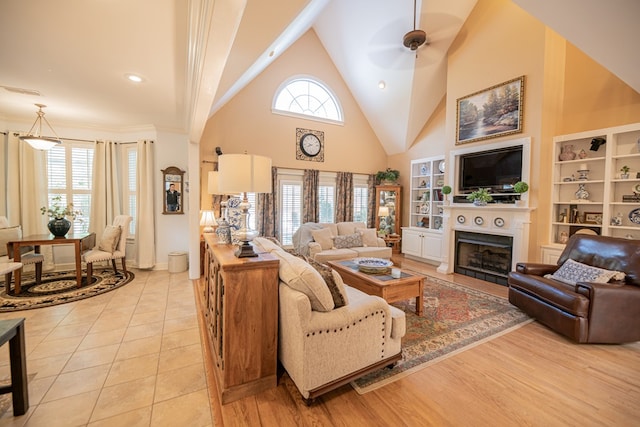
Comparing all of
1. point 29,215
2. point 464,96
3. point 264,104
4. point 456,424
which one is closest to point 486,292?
point 456,424

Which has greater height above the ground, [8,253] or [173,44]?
[173,44]

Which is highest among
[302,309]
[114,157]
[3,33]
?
[3,33]

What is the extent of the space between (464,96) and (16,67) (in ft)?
20.7

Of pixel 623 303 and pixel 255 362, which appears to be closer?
pixel 255 362

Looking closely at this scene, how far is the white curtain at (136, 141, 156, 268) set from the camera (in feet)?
16.3

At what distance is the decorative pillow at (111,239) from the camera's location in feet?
14.5

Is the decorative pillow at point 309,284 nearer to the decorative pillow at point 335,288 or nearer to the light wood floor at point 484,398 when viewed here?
the decorative pillow at point 335,288

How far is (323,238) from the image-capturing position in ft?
16.6

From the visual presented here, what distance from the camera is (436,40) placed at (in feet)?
16.1

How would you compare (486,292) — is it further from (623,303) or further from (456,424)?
(456,424)

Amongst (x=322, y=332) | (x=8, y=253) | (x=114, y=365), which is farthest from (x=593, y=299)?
(x=8, y=253)

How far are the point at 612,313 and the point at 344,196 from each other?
507 cm

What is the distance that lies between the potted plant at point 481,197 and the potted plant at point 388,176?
2595 millimetres

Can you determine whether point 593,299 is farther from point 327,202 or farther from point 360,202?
point 360,202
